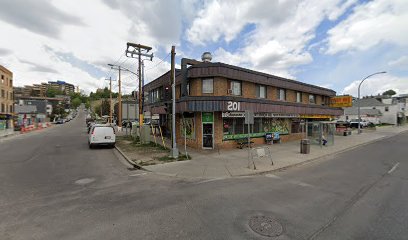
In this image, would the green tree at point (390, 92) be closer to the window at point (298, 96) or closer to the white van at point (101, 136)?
the window at point (298, 96)

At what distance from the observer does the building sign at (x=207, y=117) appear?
1453 centimetres

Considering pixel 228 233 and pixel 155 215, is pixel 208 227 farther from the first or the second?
pixel 155 215

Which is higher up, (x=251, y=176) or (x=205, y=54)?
(x=205, y=54)

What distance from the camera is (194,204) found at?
5.47m

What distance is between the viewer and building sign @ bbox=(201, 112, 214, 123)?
14531 millimetres

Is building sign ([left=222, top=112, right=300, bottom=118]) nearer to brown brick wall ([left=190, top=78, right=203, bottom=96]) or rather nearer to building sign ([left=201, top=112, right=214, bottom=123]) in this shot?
building sign ([left=201, top=112, right=214, bottom=123])

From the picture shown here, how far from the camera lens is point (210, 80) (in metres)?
14.7

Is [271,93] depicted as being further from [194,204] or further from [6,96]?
[6,96]

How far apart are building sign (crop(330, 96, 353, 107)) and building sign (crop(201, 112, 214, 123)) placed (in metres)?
20.8

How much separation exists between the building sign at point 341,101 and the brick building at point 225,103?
10.0 meters

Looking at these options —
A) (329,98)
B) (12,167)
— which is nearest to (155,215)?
(12,167)

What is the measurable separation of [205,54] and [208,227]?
14.6 metres

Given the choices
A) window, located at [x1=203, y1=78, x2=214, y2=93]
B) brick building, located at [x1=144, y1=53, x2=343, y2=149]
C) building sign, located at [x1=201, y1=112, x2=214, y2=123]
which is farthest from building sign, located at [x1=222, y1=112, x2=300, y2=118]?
window, located at [x1=203, y1=78, x2=214, y2=93]

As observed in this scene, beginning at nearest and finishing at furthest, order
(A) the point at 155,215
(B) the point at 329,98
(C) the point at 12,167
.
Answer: (A) the point at 155,215 < (C) the point at 12,167 < (B) the point at 329,98
